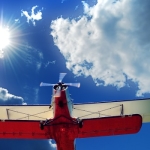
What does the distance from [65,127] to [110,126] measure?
139 inches

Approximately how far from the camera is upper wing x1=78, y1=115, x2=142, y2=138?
1953 cm

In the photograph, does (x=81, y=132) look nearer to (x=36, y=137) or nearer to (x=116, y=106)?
(x=36, y=137)

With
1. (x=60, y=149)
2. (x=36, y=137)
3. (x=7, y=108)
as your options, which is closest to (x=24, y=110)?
(x=7, y=108)

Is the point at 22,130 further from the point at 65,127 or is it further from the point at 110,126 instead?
the point at 110,126

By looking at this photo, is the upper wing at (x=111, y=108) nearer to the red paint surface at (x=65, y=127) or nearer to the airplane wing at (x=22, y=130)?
the red paint surface at (x=65, y=127)

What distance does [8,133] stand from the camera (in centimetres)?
2108

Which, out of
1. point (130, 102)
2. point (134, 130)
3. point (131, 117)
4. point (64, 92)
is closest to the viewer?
point (64, 92)

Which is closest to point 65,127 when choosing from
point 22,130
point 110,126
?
point 110,126

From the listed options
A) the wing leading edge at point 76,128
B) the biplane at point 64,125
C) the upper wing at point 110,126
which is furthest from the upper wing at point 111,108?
the wing leading edge at point 76,128

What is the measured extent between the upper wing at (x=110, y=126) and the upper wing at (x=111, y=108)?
18.4 feet

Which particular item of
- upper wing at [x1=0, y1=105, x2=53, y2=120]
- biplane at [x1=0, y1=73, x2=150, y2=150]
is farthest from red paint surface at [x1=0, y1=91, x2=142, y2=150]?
upper wing at [x1=0, y1=105, x2=53, y2=120]

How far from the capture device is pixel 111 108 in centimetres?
2666

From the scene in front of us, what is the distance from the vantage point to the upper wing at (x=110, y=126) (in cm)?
1953

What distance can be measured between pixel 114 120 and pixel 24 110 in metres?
10.9
